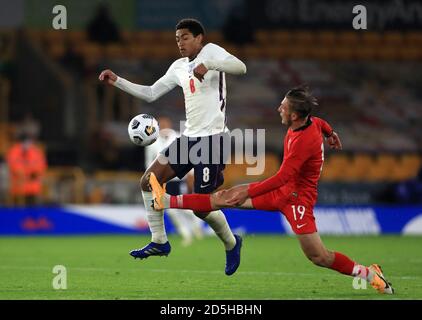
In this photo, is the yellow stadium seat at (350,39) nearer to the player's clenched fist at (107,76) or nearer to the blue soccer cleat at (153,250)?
the player's clenched fist at (107,76)

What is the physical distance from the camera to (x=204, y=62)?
9.33m

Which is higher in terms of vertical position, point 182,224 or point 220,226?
point 220,226

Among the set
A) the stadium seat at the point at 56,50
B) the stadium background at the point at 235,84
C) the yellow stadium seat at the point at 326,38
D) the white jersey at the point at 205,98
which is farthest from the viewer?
the yellow stadium seat at the point at 326,38

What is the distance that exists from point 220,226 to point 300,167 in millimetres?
1733

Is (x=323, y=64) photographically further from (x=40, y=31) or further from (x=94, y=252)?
(x=94, y=252)

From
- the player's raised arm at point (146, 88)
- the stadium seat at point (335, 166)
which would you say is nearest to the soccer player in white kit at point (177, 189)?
the stadium seat at point (335, 166)

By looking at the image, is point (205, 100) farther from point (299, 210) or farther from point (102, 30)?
point (102, 30)

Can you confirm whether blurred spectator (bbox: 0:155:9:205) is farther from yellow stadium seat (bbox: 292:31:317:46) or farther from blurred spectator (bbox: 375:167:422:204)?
yellow stadium seat (bbox: 292:31:317:46)

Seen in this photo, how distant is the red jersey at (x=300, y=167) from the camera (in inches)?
338

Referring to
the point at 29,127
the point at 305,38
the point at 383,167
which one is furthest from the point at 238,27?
the point at 29,127

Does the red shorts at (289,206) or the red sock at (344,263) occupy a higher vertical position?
the red shorts at (289,206)

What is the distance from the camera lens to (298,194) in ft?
28.9

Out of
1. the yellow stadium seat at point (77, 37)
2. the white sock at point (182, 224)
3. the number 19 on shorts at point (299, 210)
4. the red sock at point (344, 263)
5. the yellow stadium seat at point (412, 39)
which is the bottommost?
the white sock at point (182, 224)

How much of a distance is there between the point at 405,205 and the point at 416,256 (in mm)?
6038
